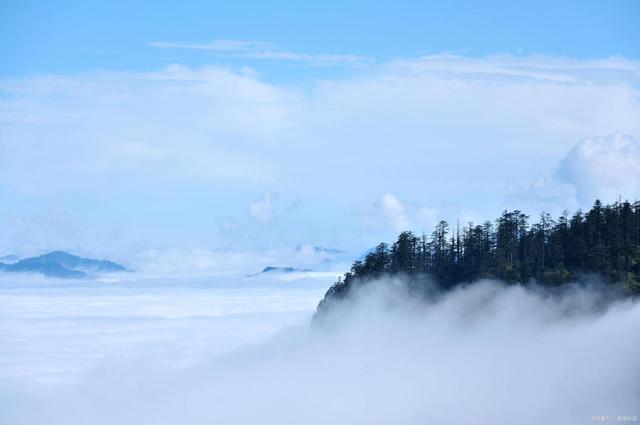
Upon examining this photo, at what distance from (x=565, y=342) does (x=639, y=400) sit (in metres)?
26.7

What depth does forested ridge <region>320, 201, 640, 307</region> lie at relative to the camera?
476 ft

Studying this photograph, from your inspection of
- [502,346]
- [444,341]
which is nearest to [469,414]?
[502,346]

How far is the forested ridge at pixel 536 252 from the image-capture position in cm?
14500

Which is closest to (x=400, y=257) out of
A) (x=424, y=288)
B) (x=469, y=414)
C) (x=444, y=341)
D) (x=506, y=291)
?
(x=424, y=288)

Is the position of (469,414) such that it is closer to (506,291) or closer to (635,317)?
(506,291)

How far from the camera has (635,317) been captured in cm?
13725

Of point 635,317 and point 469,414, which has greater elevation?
point 635,317

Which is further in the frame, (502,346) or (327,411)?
(327,411)


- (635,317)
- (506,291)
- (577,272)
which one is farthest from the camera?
(506,291)

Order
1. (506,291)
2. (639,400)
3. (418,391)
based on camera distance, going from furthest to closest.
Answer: (418,391), (506,291), (639,400)

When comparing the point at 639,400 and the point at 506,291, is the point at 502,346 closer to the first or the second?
the point at 506,291

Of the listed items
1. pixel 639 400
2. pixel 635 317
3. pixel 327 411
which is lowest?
pixel 327 411

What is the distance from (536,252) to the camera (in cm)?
16150

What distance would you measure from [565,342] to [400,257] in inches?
1976
